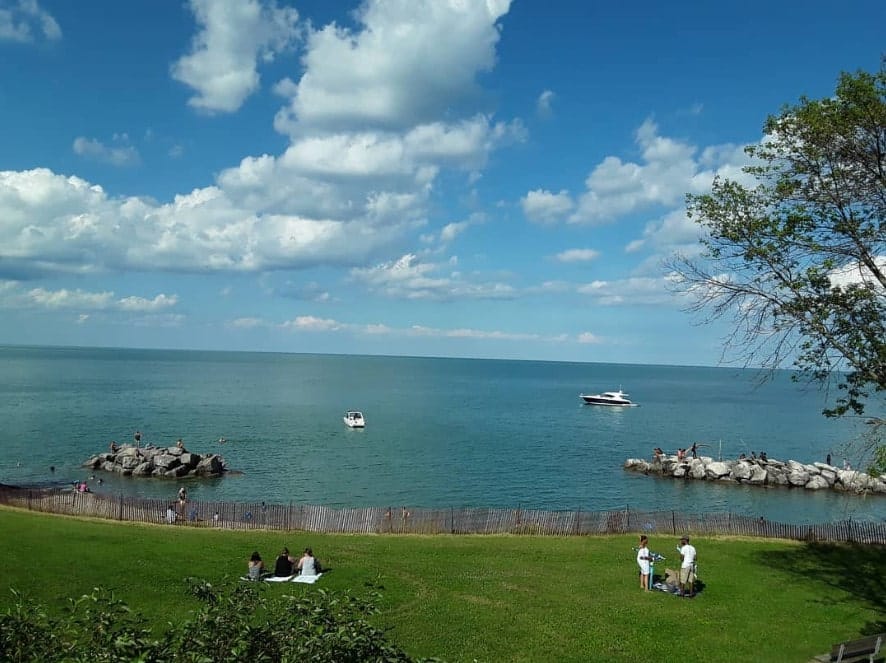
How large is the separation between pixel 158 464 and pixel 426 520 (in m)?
38.0

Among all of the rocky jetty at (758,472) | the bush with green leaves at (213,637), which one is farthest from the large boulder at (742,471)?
the bush with green leaves at (213,637)

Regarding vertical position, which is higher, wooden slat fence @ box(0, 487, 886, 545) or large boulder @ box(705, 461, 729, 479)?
wooden slat fence @ box(0, 487, 886, 545)

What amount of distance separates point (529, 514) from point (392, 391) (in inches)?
6247

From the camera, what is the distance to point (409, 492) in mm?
56219

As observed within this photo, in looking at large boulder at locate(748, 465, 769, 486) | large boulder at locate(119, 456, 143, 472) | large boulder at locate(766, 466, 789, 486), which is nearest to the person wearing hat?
large boulder at locate(748, 465, 769, 486)

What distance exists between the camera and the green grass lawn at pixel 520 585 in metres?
18.8

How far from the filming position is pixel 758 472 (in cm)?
6362

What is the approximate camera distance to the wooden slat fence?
33.1 meters

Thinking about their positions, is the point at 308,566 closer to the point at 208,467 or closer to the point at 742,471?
the point at 208,467

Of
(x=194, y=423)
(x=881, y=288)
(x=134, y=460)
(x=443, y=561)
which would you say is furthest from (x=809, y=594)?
(x=194, y=423)

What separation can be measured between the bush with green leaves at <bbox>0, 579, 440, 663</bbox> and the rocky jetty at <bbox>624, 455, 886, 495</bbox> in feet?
215

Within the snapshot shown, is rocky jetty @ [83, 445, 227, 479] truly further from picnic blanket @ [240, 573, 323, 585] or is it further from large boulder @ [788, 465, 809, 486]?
large boulder @ [788, 465, 809, 486]

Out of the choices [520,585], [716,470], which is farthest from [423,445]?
[520,585]

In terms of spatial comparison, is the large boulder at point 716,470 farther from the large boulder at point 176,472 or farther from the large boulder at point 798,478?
the large boulder at point 176,472
